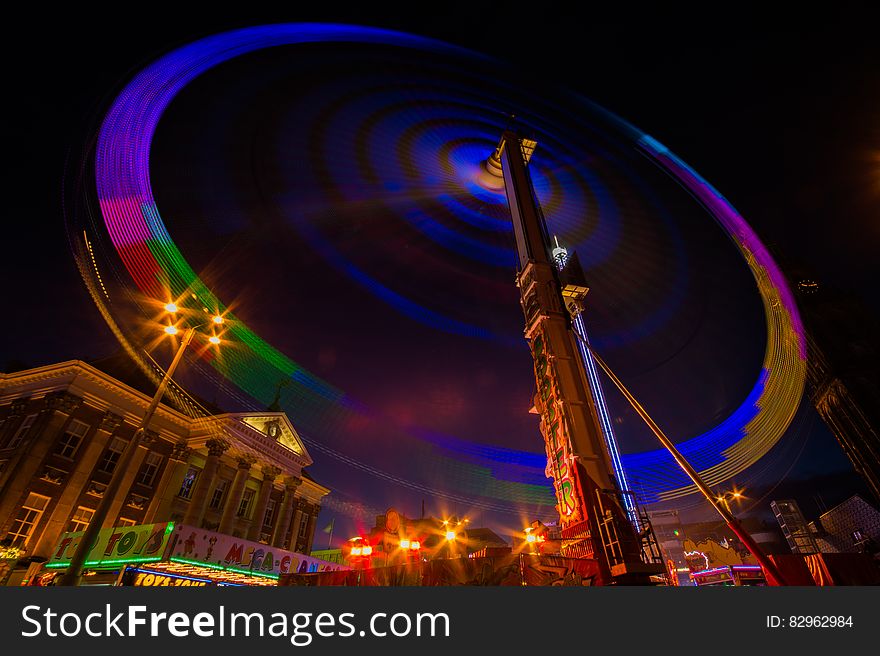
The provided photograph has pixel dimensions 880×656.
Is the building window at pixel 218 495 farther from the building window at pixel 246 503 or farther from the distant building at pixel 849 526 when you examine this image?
the distant building at pixel 849 526

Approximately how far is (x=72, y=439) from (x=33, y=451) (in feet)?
8.11

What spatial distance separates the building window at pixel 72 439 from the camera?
91.5 feet

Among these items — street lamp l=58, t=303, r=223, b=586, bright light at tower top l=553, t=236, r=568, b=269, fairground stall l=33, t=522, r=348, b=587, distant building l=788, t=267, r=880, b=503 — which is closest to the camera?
street lamp l=58, t=303, r=223, b=586

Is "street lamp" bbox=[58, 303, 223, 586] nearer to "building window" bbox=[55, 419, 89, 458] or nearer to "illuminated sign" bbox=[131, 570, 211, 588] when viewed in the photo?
"illuminated sign" bbox=[131, 570, 211, 588]

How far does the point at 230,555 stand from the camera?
23.8m

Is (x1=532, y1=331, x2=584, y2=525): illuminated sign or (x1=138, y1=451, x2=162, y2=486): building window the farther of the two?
(x1=138, y1=451, x2=162, y2=486): building window

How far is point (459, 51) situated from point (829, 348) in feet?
221

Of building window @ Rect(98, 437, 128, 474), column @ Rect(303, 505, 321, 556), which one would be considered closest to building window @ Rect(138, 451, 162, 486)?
building window @ Rect(98, 437, 128, 474)

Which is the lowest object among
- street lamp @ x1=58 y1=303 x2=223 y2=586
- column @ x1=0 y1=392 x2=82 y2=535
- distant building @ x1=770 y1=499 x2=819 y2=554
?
street lamp @ x1=58 y1=303 x2=223 y2=586

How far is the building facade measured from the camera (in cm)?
2592

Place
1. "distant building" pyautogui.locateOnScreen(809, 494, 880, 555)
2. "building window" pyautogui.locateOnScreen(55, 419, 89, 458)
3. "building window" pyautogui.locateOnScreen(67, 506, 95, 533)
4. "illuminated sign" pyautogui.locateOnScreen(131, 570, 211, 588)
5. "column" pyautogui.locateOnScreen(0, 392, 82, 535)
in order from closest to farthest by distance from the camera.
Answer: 1. "illuminated sign" pyautogui.locateOnScreen(131, 570, 211, 588)
2. "column" pyautogui.locateOnScreen(0, 392, 82, 535)
3. "building window" pyautogui.locateOnScreen(67, 506, 95, 533)
4. "building window" pyautogui.locateOnScreen(55, 419, 89, 458)
5. "distant building" pyautogui.locateOnScreen(809, 494, 880, 555)

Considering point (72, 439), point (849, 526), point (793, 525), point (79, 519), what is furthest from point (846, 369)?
point (72, 439)

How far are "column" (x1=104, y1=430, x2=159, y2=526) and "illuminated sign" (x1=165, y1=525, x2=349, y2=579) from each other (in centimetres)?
1010

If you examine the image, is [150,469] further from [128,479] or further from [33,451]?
[33,451]
